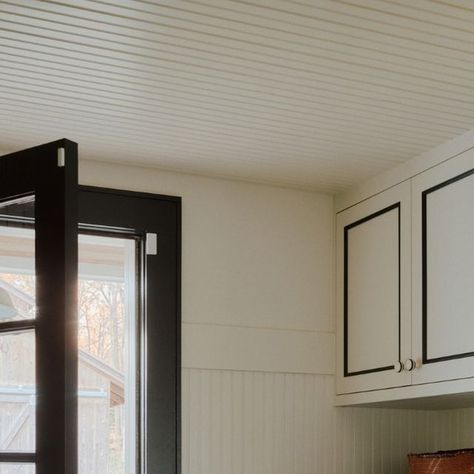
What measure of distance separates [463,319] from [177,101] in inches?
41.0

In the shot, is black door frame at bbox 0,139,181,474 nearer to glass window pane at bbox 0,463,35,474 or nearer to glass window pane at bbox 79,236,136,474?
glass window pane at bbox 0,463,35,474

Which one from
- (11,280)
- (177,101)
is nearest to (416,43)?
(177,101)

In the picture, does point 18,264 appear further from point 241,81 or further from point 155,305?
point 155,305

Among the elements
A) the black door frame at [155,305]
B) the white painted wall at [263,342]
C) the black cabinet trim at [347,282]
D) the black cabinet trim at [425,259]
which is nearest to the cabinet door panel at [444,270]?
the black cabinet trim at [425,259]

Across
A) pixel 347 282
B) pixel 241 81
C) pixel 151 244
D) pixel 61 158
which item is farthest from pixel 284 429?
pixel 61 158

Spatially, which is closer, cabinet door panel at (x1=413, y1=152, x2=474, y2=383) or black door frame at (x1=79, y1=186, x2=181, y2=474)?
cabinet door panel at (x1=413, y1=152, x2=474, y2=383)

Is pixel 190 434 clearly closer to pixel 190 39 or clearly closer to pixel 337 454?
pixel 337 454

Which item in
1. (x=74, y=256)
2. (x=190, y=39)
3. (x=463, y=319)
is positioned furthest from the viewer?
(x=463, y=319)

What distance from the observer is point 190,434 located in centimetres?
337

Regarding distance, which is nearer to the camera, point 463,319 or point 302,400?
point 463,319

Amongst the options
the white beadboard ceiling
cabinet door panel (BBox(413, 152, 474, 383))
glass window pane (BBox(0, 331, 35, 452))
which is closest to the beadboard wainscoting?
cabinet door panel (BBox(413, 152, 474, 383))

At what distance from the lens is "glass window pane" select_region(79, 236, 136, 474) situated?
11.0 ft

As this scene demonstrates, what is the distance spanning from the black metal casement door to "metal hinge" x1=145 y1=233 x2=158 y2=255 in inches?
44.3

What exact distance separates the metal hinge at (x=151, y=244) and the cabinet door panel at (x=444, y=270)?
85 cm
